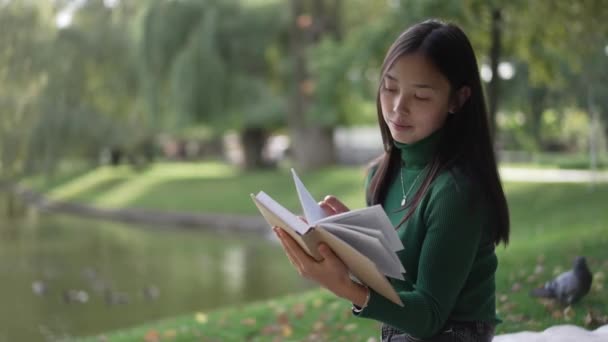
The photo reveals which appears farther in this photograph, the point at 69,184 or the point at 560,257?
the point at 69,184

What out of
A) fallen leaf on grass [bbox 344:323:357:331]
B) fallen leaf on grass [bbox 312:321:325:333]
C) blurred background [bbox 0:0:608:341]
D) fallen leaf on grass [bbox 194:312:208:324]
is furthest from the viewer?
blurred background [bbox 0:0:608:341]

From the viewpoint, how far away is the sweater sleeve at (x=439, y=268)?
6.41 feet

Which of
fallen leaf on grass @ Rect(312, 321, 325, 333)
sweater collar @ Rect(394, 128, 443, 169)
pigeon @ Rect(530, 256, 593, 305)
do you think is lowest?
fallen leaf on grass @ Rect(312, 321, 325, 333)

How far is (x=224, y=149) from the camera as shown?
41344 mm

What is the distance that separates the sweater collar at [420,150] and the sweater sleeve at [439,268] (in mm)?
170

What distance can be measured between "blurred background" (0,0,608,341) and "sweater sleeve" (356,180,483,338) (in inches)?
124

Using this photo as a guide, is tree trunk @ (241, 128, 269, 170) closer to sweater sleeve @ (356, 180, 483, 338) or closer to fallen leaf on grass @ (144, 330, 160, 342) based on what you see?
fallen leaf on grass @ (144, 330, 160, 342)

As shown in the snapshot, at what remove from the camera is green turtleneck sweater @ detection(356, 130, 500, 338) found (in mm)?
1959

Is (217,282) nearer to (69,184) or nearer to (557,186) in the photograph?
(557,186)

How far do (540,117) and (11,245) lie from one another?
10850 mm

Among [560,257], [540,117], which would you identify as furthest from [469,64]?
[540,117]

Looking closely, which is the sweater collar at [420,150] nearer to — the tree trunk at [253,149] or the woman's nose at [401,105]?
the woman's nose at [401,105]

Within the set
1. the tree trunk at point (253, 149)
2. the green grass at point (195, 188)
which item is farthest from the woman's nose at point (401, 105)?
the tree trunk at point (253, 149)

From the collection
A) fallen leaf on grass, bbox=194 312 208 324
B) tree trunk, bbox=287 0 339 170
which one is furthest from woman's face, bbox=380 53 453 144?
tree trunk, bbox=287 0 339 170
